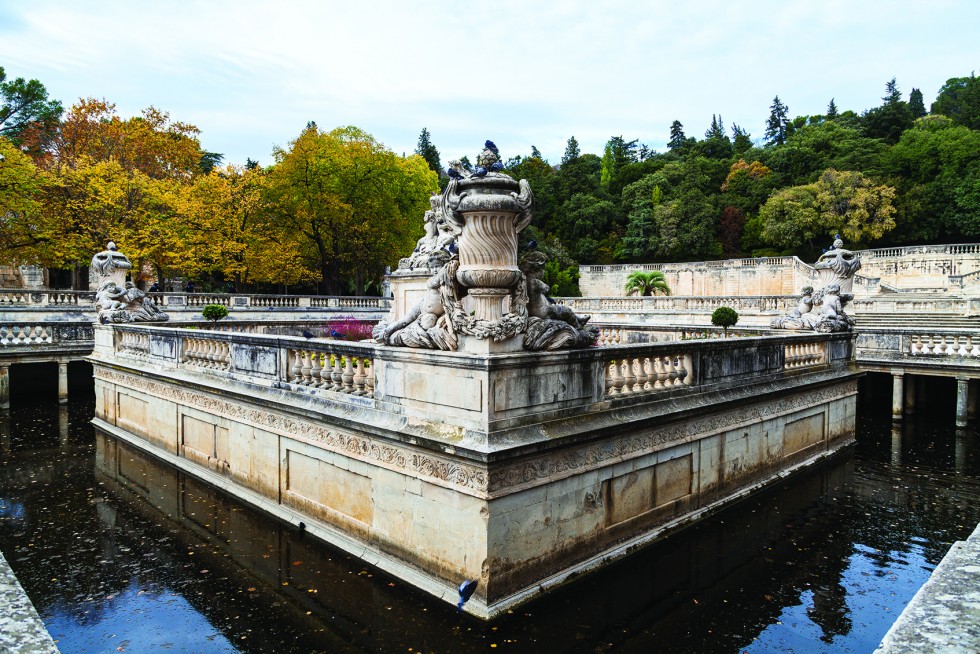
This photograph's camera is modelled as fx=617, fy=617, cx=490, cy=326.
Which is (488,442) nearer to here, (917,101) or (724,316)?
(724,316)

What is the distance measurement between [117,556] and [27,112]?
129ft

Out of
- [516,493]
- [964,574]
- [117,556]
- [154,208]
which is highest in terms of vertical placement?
[154,208]

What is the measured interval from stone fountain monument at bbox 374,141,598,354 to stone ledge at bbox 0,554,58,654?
13.4 ft

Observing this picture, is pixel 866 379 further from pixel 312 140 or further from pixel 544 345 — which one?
pixel 312 140

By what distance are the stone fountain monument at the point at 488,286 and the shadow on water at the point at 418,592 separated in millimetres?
2748

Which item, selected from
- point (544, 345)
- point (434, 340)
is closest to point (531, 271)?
point (544, 345)

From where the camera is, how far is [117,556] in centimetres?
786

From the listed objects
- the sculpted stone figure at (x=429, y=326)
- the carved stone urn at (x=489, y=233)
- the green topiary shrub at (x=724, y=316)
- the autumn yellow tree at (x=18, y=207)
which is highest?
the autumn yellow tree at (x=18, y=207)

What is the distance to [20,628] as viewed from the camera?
2.77 meters

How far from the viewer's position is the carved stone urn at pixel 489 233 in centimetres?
652

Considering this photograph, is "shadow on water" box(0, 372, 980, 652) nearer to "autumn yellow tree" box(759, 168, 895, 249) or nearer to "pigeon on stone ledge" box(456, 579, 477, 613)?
"pigeon on stone ledge" box(456, 579, 477, 613)

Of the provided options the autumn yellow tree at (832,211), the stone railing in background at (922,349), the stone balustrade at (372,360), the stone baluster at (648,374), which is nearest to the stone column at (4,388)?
the stone balustrade at (372,360)

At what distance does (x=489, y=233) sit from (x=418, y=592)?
155 inches

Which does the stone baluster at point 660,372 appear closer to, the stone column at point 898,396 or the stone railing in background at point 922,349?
the stone railing in background at point 922,349
